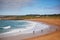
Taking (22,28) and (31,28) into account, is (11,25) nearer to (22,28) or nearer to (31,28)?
(22,28)

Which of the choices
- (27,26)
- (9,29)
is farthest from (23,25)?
(9,29)

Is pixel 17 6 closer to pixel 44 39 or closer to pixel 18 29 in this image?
pixel 18 29

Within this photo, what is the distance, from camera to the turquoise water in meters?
1.80

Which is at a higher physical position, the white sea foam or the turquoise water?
the turquoise water

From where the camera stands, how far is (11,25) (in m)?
1.81

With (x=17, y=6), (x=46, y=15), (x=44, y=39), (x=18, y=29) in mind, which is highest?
(x=17, y=6)

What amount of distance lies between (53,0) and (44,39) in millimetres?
605

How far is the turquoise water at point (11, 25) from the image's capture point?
1800 millimetres

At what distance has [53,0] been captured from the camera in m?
1.80

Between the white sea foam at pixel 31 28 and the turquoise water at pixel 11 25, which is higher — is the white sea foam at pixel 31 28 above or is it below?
below

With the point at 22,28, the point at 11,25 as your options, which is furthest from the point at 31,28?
the point at 11,25

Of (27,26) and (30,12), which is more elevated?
(30,12)

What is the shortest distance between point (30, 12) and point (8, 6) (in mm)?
356

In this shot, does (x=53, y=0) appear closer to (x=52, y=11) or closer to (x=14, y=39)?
(x=52, y=11)
